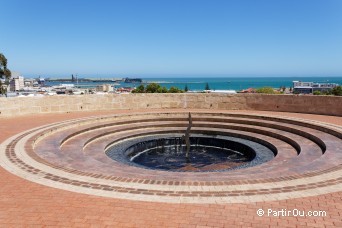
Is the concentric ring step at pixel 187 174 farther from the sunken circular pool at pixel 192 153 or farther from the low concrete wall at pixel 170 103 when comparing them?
the low concrete wall at pixel 170 103

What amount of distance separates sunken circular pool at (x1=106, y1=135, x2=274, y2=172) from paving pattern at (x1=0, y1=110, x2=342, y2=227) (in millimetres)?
797

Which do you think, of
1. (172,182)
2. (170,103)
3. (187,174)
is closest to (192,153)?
(187,174)

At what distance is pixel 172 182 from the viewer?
7.66m

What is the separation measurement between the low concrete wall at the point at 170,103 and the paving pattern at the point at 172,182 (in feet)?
15.9

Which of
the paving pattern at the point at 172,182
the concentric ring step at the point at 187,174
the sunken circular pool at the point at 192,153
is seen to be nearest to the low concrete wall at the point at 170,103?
the concentric ring step at the point at 187,174

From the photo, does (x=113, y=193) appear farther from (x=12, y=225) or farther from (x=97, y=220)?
(x=12, y=225)

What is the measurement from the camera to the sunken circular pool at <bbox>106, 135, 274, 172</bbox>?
1162cm

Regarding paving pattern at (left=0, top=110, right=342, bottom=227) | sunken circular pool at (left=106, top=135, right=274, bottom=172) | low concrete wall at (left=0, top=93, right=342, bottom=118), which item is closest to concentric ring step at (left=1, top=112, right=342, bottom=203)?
paving pattern at (left=0, top=110, right=342, bottom=227)

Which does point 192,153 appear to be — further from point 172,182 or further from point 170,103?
point 170,103

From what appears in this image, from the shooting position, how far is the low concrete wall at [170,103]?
62.0ft

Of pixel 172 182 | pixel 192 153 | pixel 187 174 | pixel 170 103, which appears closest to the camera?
pixel 172 182

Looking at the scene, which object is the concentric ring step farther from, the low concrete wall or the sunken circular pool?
the low concrete wall

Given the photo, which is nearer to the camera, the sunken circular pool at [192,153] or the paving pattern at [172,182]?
the paving pattern at [172,182]

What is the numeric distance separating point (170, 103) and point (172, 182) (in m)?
15.6
